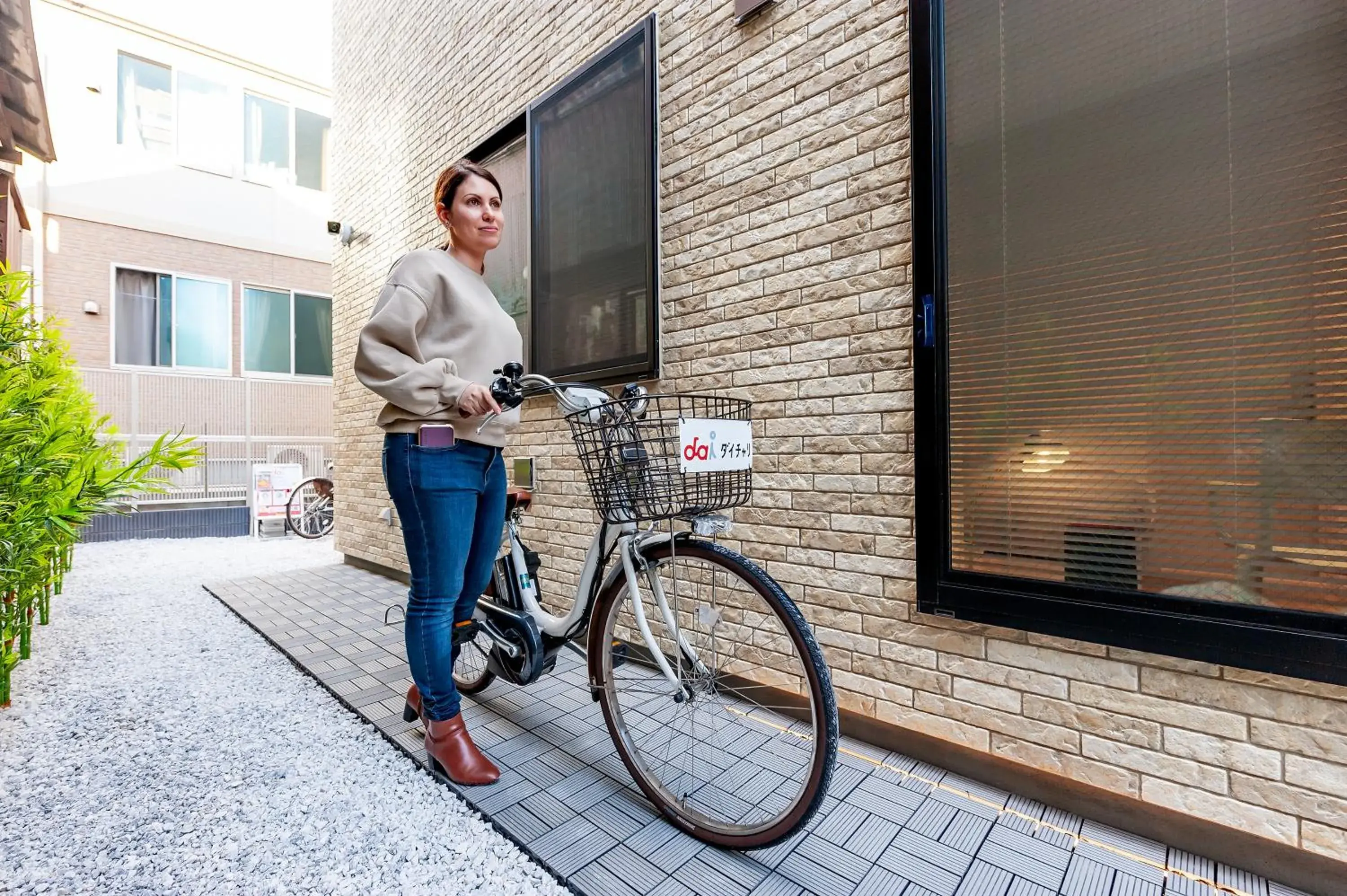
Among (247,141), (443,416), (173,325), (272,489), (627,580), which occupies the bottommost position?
(272,489)

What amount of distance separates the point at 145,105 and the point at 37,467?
10.4 m

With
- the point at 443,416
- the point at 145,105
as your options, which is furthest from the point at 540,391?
the point at 145,105

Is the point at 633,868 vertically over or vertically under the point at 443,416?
under

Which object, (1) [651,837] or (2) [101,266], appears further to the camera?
(2) [101,266]

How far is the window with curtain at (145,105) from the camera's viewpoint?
8391mm

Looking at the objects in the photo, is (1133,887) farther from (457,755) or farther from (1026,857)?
(457,755)

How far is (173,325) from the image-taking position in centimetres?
868

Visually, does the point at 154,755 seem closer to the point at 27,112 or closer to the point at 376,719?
the point at 376,719

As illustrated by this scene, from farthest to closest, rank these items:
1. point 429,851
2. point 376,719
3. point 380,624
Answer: point 380,624 < point 376,719 < point 429,851

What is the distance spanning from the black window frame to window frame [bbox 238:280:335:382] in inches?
386

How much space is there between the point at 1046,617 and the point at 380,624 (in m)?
3.06

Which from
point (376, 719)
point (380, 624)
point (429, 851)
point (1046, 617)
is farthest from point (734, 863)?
point (380, 624)

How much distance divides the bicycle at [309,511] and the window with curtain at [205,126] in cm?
553

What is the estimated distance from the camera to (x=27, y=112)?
3846 millimetres
